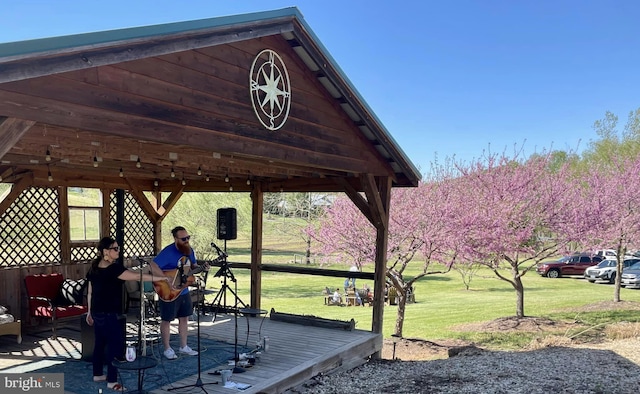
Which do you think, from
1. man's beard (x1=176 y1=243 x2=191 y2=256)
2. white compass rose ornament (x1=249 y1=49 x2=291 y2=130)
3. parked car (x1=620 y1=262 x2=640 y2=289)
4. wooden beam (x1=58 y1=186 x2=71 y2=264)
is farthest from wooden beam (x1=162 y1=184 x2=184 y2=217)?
parked car (x1=620 y1=262 x2=640 y2=289)

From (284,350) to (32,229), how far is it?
4.27 m

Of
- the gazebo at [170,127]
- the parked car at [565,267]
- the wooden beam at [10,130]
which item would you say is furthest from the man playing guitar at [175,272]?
the parked car at [565,267]

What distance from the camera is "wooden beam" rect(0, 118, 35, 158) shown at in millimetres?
2713

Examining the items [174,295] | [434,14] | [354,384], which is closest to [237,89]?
[174,295]

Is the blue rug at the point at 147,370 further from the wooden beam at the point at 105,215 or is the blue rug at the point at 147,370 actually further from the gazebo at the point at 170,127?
the wooden beam at the point at 105,215

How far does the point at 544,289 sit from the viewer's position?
62.9 feet

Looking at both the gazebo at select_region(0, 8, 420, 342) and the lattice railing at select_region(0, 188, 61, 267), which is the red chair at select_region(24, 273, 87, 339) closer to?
the gazebo at select_region(0, 8, 420, 342)

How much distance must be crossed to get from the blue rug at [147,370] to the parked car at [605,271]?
66.4 ft

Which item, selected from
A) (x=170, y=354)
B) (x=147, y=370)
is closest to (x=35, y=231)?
(x=170, y=354)

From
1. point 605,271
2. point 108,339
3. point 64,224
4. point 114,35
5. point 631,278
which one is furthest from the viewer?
point 605,271

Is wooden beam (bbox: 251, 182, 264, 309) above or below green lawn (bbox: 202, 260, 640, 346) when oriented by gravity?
above

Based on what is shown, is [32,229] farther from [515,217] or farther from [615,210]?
[615,210]

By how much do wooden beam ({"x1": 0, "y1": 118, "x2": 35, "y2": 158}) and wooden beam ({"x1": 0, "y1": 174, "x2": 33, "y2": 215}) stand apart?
14.9 ft

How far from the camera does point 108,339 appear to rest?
4.21m
